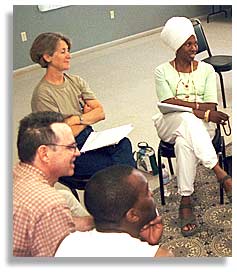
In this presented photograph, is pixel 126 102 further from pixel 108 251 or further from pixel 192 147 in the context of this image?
pixel 108 251

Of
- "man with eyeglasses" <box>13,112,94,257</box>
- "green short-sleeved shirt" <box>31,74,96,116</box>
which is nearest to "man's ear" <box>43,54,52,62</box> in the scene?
"green short-sleeved shirt" <box>31,74,96,116</box>

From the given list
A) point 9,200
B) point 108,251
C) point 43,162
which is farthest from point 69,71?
→ point 108,251

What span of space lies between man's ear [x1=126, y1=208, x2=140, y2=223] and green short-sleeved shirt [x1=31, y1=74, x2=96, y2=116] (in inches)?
14.1

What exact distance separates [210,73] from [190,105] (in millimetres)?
122

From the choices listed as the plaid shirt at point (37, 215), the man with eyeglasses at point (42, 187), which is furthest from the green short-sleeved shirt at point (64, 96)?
the plaid shirt at point (37, 215)

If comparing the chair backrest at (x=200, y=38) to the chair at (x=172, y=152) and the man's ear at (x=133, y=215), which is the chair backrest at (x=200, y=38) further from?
the man's ear at (x=133, y=215)

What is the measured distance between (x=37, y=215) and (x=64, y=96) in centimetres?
38

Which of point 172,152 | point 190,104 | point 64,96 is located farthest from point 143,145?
point 64,96

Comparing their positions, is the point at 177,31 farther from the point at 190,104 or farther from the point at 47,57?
the point at 47,57

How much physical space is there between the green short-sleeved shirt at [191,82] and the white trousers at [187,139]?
0.22 ft

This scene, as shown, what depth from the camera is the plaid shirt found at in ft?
5.79

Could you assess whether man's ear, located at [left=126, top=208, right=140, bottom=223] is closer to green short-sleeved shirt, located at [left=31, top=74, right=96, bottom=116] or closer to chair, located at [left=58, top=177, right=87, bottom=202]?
chair, located at [left=58, top=177, right=87, bottom=202]

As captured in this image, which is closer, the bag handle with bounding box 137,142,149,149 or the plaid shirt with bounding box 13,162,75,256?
the plaid shirt with bounding box 13,162,75,256
